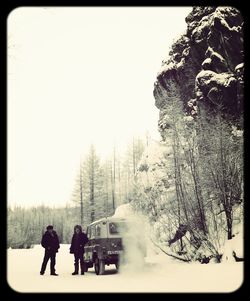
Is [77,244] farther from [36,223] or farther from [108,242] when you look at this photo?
[36,223]

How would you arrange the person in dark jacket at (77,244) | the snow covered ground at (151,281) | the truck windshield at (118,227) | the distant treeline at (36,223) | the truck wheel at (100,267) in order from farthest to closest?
the distant treeline at (36,223) < the person in dark jacket at (77,244) < the truck windshield at (118,227) < the truck wheel at (100,267) < the snow covered ground at (151,281)

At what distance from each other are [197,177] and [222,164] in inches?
53.6

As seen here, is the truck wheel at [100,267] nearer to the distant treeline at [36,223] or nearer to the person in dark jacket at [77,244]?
the person in dark jacket at [77,244]

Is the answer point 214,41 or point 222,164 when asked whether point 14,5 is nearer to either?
point 222,164

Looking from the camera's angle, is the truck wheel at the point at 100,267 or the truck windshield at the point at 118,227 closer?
the truck wheel at the point at 100,267

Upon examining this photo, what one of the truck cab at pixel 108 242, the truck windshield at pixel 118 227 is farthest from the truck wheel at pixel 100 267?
the truck windshield at pixel 118 227

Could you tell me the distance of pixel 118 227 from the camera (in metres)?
16.4

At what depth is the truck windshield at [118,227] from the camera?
16.3m

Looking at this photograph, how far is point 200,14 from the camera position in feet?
127

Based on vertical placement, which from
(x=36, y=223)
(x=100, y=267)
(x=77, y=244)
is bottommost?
(x=36, y=223)

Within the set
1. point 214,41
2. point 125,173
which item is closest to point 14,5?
point 214,41

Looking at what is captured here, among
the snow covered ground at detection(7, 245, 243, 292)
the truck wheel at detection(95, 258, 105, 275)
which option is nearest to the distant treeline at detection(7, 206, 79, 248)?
the truck wheel at detection(95, 258, 105, 275)

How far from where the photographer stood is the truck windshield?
16.3 m

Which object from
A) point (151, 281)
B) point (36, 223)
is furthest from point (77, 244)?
point (36, 223)
